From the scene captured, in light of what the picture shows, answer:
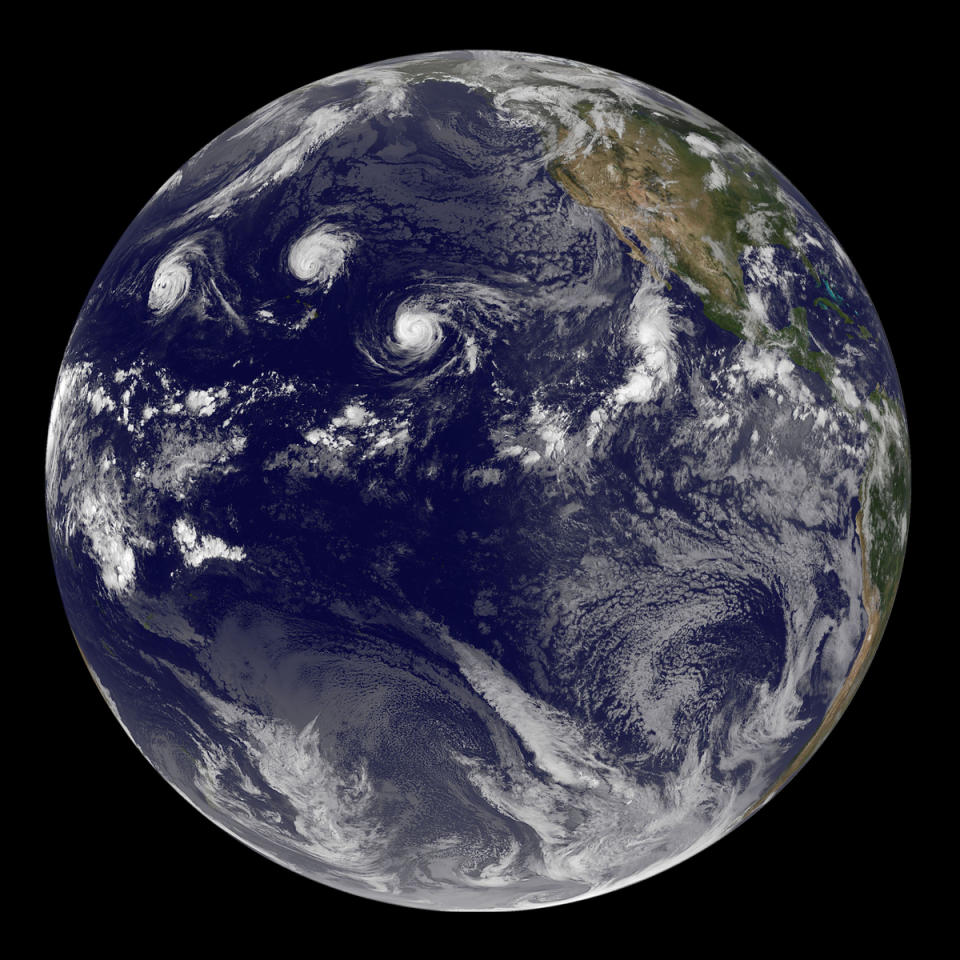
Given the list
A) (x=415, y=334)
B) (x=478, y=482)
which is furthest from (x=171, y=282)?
(x=478, y=482)

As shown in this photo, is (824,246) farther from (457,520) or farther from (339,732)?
(339,732)

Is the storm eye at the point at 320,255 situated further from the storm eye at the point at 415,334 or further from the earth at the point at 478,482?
the storm eye at the point at 415,334

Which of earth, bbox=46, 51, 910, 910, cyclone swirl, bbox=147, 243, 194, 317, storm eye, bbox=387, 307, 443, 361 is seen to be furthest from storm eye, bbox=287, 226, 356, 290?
cyclone swirl, bbox=147, 243, 194, 317

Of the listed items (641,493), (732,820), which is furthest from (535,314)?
(732,820)

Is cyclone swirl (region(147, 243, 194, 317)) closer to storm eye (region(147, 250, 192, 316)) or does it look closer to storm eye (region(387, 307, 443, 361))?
storm eye (region(147, 250, 192, 316))

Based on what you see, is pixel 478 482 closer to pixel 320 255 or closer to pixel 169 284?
pixel 320 255
